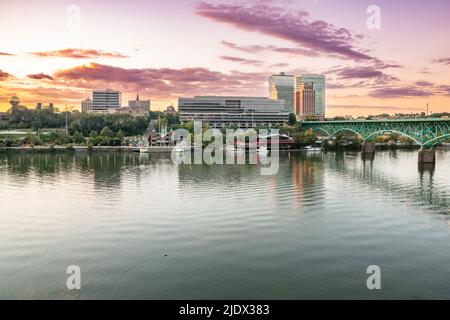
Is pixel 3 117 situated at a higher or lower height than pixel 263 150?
higher

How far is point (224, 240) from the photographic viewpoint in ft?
74.4

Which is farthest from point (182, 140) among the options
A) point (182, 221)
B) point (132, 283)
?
point (132, 283)

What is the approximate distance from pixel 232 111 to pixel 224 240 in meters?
156

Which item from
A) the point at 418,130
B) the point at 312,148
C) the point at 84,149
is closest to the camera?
the point at 418,130

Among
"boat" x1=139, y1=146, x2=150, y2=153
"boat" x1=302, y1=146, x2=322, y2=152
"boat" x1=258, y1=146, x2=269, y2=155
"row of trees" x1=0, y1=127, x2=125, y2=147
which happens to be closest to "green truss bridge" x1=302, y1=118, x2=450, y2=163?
"boat" x1=302, y1=146, x2=322, y2=152

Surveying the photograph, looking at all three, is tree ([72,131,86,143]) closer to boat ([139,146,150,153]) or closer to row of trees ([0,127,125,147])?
row of trees ([0,127,125,147])

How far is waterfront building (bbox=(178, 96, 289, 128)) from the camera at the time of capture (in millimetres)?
168500

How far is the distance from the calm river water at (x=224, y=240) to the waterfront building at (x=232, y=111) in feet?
409

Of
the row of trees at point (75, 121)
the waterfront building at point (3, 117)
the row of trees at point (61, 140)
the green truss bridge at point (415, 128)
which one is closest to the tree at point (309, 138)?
the green truss bridge at point (415, 128)

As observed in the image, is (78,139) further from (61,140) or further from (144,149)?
(144,149)

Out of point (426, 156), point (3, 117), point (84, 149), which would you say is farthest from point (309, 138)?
point (3, 117)

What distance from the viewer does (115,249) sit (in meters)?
21.2

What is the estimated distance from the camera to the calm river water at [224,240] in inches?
659
